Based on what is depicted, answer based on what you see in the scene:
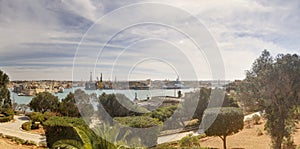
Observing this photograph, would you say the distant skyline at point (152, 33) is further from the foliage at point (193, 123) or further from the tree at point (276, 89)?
the foliage at point (193, 123)

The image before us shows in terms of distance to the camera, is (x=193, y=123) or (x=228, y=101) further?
(x=193, y=123)

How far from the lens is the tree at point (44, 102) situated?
23.2m

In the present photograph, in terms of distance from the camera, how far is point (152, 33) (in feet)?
28.5

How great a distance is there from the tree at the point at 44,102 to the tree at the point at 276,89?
60.6ft

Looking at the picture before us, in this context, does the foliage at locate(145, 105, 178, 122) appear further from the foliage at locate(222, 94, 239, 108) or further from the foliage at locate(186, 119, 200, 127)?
the foliage at locate(222, 94, 239, 108)

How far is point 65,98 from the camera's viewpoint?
19.4m

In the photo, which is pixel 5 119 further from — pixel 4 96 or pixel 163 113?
pixel 163 113

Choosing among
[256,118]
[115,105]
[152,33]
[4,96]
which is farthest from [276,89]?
[4,96]

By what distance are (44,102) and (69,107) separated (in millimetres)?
6198

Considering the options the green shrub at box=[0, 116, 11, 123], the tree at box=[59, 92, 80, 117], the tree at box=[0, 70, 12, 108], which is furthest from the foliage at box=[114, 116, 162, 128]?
the tree at box=[0, 70, 12, 108]

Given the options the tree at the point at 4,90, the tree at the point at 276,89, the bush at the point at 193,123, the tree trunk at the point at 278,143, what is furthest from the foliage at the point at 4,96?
the tree trunk at the point at 278,143

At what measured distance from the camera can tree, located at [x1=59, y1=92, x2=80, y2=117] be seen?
1822cm

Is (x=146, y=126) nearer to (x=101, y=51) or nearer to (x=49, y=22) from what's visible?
(x=101, y=51)

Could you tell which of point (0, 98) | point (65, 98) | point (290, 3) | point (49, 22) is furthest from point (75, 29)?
point (0, 98)
